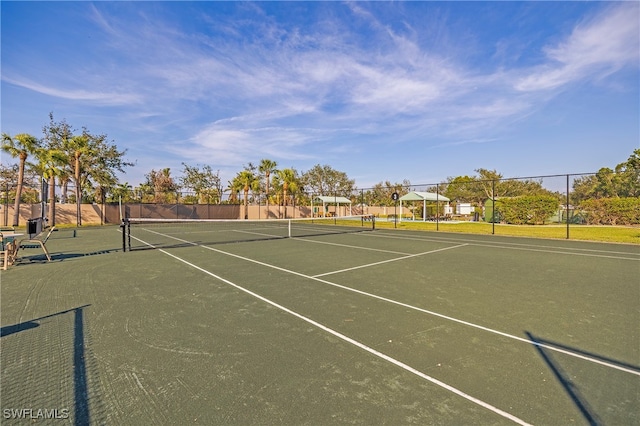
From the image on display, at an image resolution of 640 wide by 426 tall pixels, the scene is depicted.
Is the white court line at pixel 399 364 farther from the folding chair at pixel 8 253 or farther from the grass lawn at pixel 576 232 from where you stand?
the grass lawn at pixel 576 232

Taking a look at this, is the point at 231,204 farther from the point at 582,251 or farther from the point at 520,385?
the point at 520,385

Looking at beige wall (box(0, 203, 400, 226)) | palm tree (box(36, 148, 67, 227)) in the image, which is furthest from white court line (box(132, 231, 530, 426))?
palm tree (box(36, 148, 67, 227))

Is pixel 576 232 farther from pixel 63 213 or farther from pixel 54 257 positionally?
pixel 63 213

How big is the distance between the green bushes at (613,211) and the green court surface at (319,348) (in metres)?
20.8

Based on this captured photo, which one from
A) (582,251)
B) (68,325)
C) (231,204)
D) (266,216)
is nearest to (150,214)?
(231,204)

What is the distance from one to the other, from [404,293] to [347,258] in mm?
3975

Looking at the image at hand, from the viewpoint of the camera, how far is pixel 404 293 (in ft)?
18.7

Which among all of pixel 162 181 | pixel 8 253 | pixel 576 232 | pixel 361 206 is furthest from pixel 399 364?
pixel 162 181

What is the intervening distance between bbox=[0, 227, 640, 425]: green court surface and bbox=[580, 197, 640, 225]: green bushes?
20.8 metres

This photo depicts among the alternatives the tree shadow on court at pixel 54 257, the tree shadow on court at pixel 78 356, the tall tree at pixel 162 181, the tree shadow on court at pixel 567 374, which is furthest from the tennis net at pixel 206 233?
the tall tree at pixel 162 181

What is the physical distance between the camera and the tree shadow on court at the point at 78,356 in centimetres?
241

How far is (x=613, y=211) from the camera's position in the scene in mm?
22578

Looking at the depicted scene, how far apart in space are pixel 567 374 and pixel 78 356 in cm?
501

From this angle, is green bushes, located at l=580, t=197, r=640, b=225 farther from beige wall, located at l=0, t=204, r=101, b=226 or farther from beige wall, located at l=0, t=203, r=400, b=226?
beige wall, located at l=0, t=204, r=101, b=226
